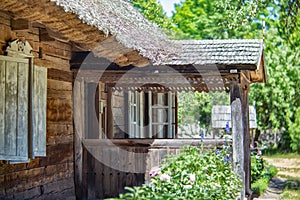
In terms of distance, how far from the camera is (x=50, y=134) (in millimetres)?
9164

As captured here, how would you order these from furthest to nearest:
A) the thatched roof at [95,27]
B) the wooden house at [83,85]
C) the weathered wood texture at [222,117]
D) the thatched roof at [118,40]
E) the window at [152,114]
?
the weathered wood texture at [222,117] → the window at [152,114] → the wooden house at [83,85] → the thatched roof at [118,40] → the thatched roof at [95,27]

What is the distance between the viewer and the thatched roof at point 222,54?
9844mm

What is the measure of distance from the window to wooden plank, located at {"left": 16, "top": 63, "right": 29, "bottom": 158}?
22.2 feet

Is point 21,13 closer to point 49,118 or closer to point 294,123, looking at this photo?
point 49,118

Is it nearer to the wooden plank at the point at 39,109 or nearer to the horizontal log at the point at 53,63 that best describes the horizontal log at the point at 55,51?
the horizontal log at the point at 53,63

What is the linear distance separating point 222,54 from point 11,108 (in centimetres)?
408

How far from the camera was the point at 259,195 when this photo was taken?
12.8 meters

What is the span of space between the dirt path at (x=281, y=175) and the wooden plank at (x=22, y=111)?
20.2 feet

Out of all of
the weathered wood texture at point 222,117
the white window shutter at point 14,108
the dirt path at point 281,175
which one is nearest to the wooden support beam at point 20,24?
the white window shutter at point 14,108

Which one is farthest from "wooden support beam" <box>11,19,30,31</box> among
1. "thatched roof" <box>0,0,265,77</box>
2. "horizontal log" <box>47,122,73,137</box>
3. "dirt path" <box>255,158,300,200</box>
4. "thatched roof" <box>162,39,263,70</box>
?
"dirt path" <box>255,158,300,200</box>

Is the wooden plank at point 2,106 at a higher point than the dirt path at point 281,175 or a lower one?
higher

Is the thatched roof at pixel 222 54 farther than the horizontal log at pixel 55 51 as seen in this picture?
Yes

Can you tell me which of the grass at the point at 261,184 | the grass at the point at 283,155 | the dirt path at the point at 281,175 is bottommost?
the dirt path at the point at 281,175

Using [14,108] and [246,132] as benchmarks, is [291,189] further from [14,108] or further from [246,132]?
[14,108]
